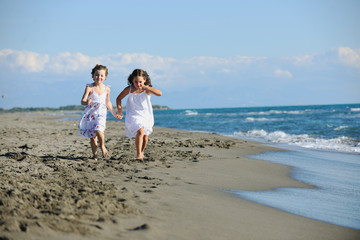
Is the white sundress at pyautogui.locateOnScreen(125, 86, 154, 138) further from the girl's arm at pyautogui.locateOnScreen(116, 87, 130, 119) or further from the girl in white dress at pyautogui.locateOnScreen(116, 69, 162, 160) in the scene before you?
the girl's arm at pyautogui.locateOnScreen(116, 87, 130, 119)

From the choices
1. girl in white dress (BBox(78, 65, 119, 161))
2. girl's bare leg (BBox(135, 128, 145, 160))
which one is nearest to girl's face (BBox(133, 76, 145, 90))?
girl in white dress (BBox(78, 65, 119, 161))

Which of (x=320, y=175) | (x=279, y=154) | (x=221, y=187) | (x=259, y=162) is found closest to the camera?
(x=221, y=187)

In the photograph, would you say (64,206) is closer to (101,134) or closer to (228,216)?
(228,216)

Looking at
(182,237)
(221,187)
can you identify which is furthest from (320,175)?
(182,237)

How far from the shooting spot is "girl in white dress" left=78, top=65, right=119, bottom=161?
233 inches

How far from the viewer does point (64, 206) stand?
2.80 m

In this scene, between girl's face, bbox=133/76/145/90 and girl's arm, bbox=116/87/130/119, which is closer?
girl's face, bbox=133/76/145/90

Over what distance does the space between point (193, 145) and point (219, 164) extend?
2.70 metres

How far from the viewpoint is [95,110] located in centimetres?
598

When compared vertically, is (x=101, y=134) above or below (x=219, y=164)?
above

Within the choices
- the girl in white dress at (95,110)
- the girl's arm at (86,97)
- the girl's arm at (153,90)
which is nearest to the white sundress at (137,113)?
the girl's arm at (153,90)

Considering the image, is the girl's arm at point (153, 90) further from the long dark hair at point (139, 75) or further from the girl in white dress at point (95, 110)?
the girl in white dress at point (95, 110)

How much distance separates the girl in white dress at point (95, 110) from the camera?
233 inches

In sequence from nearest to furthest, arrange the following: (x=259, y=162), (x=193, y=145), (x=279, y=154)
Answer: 1. (x=259, y=162)
2. (x=279, y=154)
3. (x=193, y=145)
